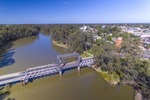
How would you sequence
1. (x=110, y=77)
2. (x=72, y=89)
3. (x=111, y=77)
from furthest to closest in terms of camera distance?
(x=110, y=77), (x=111, y=77), (x=72, y=89)

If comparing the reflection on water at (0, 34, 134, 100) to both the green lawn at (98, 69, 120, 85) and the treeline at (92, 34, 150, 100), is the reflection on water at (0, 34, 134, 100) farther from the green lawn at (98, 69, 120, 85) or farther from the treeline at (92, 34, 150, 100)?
the treeline at (92, 34, 150, 100)

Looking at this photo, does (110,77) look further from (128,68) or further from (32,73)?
(32,73)

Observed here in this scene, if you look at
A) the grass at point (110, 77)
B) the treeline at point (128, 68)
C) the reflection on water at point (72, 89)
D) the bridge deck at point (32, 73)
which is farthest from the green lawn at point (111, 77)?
the bridge deck at point (32, 73)

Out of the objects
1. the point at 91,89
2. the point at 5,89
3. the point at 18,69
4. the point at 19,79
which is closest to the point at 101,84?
the point at 91,89

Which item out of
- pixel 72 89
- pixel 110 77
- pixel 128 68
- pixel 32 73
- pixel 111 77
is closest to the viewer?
pixel 128 68

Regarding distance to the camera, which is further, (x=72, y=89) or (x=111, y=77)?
(x=111, y=77)

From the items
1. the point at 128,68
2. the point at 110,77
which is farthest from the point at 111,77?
the point at 128,68

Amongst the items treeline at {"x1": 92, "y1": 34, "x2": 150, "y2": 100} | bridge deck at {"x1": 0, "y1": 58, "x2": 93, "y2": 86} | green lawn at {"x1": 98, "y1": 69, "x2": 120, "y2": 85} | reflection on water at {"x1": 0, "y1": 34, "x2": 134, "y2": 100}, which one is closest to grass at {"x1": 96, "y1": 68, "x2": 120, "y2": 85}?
green lawn at {"x1": 98, "y1": 69, "x2": 120, "y2": 85}

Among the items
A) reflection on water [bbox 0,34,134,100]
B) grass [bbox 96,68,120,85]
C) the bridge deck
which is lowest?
reflection on water [bbox 0,34,134,100]

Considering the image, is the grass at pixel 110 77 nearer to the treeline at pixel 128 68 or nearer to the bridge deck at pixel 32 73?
the treeline at pixel 128 68

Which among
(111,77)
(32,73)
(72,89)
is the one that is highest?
(32,73)

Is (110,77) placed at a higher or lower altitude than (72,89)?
higher

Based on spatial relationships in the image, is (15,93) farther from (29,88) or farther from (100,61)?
(100,61)
